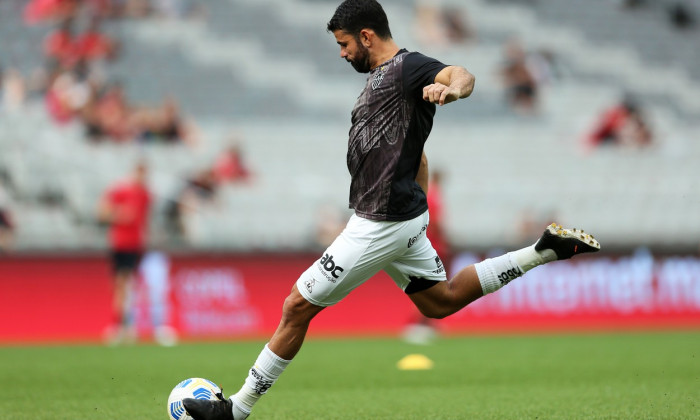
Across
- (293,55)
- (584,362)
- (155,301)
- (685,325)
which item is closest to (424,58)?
(584,362)

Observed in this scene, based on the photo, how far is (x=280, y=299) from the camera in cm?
1498

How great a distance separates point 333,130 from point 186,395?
44.7 ft

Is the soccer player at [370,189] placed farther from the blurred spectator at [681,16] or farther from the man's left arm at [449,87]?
the blurred spectator at [681,16]

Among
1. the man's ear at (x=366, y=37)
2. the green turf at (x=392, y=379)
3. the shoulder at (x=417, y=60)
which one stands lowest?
the green turf at (x=392, y=379)

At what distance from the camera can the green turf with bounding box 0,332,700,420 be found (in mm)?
6250

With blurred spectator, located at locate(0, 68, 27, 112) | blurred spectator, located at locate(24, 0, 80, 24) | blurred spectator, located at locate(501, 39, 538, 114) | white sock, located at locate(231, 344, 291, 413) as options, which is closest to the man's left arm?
white sock, located at locate(231, 344, 291, 413)

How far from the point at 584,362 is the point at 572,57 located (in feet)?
40.9

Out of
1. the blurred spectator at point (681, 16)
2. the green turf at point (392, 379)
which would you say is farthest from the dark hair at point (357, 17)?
the blurred spectator at point (681, 16)

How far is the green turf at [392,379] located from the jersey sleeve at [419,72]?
2.02 meters

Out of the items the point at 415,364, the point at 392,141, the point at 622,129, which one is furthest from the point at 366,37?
the point at 622,129

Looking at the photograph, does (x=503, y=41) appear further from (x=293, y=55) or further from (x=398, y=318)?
(x=398, y=318)

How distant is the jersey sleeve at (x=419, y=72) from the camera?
16.8 feet

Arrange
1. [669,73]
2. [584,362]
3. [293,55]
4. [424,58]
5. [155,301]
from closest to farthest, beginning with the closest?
[424,58], [584,362], [155,301], [293,55], [669,73]

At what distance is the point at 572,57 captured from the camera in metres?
21.0
